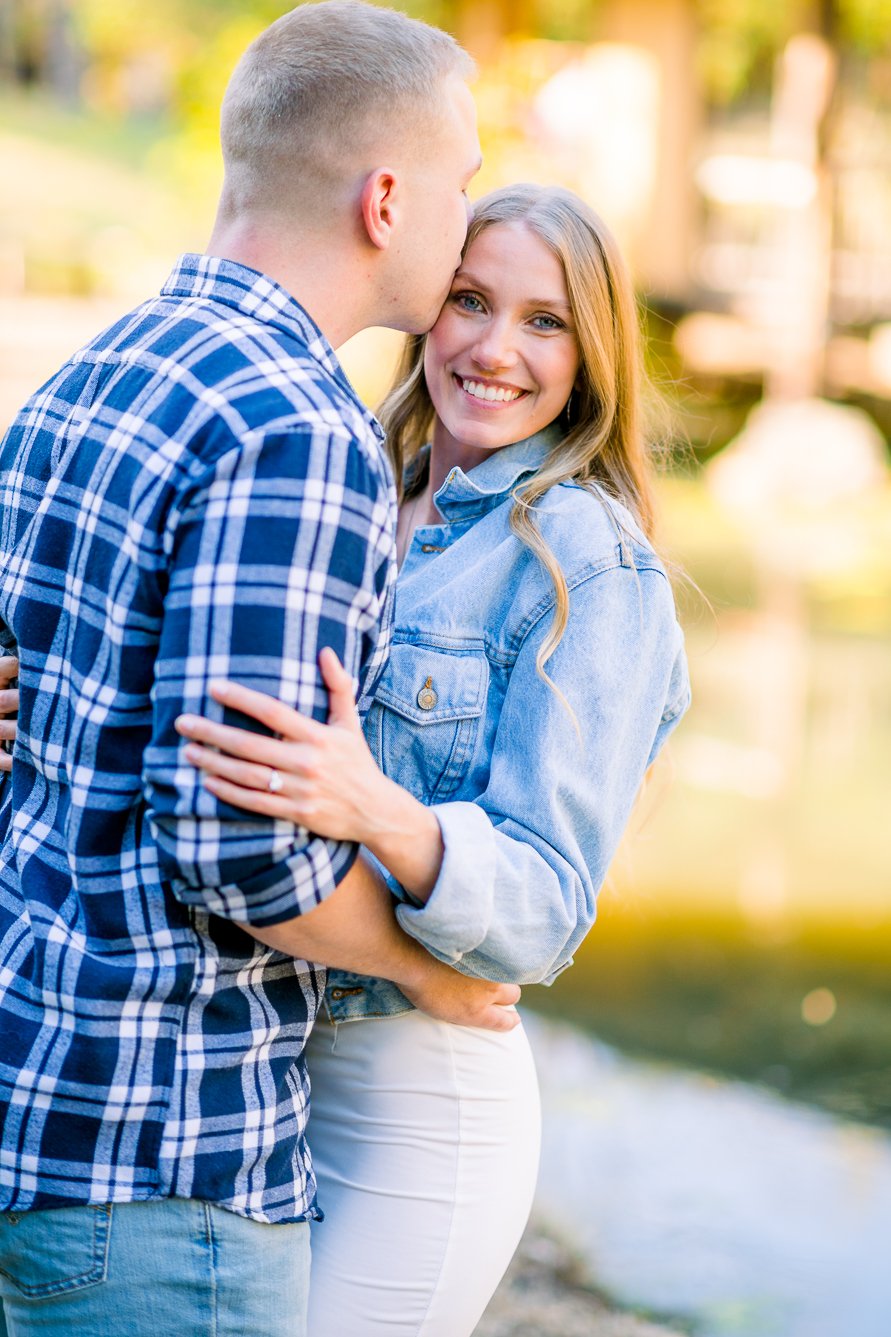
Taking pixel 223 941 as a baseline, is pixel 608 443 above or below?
above

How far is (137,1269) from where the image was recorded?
149 centimetres

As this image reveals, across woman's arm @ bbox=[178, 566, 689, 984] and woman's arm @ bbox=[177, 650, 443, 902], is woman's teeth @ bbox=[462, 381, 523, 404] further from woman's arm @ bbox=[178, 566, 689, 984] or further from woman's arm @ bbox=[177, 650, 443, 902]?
woman's arm @ bbox=[177, 650, 443, 902]

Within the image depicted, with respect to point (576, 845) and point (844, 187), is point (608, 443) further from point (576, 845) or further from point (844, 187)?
point (844, 187)

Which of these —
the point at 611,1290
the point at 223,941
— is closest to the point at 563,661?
the point at 223,941

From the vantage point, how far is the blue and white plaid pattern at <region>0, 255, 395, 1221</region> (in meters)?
1.38

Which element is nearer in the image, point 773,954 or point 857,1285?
point 857,1285

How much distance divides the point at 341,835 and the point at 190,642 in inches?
9.3

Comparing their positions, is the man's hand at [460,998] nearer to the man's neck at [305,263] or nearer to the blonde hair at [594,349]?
the blonde hair at [594,349]

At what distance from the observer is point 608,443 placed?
2049 millimetres

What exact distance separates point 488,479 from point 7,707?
67cm

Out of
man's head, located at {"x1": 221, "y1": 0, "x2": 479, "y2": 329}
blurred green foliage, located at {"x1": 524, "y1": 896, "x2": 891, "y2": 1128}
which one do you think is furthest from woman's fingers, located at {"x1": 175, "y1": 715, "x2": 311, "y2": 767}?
blurred green foliage, located at {"x1": 524, "y1": 896, "x2": 891, "y2": 1128}

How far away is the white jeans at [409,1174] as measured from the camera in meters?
1.79

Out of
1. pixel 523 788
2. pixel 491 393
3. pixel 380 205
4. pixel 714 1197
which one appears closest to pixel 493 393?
pixel 491 393

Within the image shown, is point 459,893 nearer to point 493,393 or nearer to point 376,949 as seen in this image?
point 376,949
